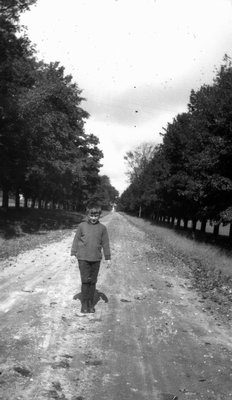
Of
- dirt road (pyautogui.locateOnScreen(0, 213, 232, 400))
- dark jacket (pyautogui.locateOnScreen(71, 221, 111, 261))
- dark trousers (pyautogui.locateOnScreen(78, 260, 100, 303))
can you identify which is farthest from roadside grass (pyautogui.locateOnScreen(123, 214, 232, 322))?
dark jacket (pyautogui.locateOnScreen(71, 221, 111, 261))

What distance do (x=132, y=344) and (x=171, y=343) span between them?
67cm

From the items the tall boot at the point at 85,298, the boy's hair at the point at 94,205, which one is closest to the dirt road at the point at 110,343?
the tall boot at the point at 85,298

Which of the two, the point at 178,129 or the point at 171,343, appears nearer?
the point at 171,343

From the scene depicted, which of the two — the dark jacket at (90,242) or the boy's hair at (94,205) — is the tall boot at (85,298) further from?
the boy's hair at (94,205)

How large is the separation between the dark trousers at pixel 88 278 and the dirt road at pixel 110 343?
0.38 m

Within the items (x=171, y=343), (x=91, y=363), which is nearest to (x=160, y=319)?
(x=171, y=343)

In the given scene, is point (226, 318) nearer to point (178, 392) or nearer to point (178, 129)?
point (178, 392)

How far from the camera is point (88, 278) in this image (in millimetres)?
8680

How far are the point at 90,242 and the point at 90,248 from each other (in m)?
0.13

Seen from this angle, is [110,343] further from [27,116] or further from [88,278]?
[27,116]

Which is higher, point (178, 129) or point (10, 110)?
point (178, 129)

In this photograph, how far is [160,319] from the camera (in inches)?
328

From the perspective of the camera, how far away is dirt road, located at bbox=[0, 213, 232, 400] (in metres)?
5.00

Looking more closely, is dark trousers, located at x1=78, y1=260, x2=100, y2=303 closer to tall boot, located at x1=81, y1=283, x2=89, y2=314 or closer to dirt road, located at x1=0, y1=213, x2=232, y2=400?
tall boot, located at x1=81, y1=283, x2=89, y2=314
